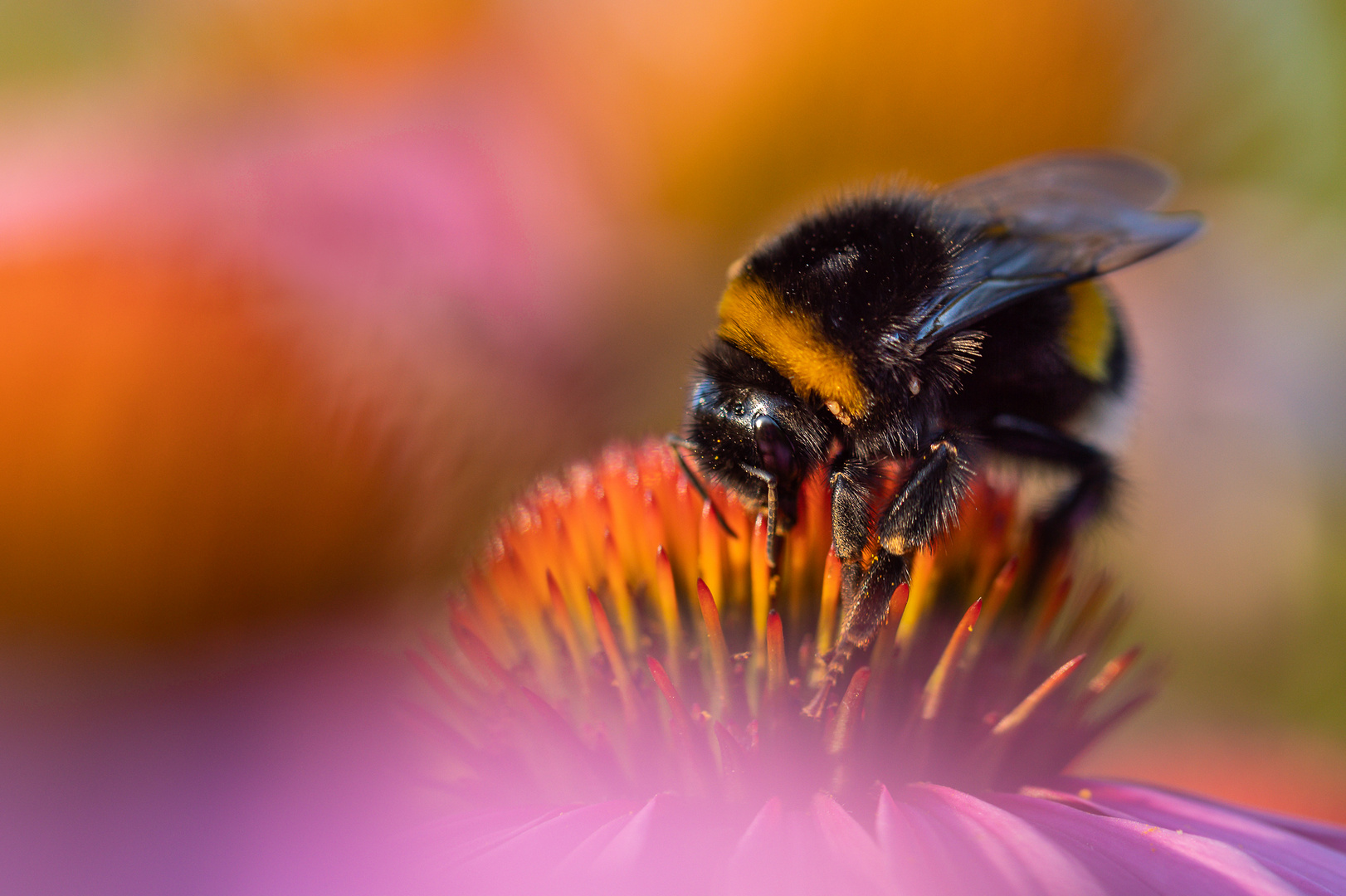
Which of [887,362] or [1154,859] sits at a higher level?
[887,362]

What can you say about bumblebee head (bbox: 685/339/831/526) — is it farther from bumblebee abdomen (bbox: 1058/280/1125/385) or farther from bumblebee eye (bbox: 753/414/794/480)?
bumblebee abdomen (bbox: 1058/280/1125/385)

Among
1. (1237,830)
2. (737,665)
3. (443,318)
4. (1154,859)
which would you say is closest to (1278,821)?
(1237,830)

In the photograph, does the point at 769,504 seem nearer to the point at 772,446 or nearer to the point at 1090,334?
the point at 772,446

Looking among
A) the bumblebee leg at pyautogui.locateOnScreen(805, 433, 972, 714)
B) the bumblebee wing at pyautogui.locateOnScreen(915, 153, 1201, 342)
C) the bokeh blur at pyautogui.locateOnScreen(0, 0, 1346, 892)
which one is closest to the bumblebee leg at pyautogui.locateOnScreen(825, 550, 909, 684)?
the bumblebee leg at pyautogui.locateOnScreen(805, 433, 972, 714)

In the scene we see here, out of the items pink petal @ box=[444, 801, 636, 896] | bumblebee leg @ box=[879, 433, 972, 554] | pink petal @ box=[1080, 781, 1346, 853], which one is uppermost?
bumblebee leg @ box=[879, 433, 972, 554]

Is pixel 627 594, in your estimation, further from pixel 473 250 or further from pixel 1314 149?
pixel 1314 149

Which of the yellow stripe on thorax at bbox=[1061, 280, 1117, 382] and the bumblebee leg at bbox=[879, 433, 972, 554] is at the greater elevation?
the yellow stripe on thorax at bbox=[1061, 280, 1117, 382]

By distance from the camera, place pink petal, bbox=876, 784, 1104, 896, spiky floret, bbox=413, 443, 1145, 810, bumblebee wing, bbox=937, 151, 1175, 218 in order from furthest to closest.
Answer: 1. bumblebee wing, bbox=937, 151, 1175, 218
2. spiky floret, bbox=413, 443, 1145, 810
3. pink petal, bbox=876, 784, 1104, 896

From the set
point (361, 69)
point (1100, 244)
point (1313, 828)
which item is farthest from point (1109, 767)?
point (361, 69)
